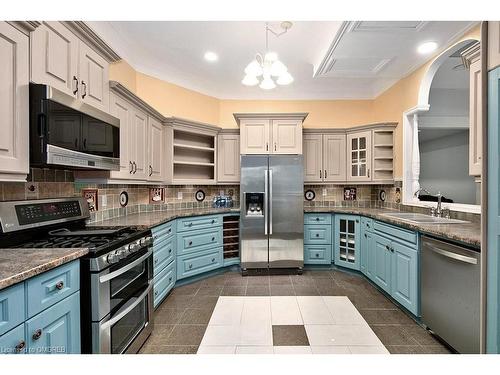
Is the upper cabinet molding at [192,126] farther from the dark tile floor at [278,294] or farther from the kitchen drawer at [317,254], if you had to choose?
the kitchen drawer at [317,254]

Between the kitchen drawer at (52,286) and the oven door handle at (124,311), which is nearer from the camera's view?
the kitchen drawer at (52,286)

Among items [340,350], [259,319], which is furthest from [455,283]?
[259,319]

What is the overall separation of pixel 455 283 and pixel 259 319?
1.62m

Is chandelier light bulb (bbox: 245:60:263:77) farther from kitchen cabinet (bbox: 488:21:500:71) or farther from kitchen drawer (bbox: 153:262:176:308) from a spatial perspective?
kitchen drawer (bbox: 153:262:176:308)

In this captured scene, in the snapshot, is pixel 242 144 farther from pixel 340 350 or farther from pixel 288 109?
pixel 340 350

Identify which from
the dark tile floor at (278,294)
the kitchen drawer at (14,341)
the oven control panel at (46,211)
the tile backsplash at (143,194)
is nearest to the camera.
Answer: the kitchen drawer at (14,341)

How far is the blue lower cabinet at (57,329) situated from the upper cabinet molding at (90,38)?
1.76 meters

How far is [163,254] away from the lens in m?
2.69

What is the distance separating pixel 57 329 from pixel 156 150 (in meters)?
2.33

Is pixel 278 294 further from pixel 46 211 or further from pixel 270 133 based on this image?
pixel 46 211

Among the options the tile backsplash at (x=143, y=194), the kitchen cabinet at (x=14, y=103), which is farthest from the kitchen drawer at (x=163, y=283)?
the kitchen cabinet at (x=14, y=103)

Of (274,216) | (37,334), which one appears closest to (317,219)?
(274,216)

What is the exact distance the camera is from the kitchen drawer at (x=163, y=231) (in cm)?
246
